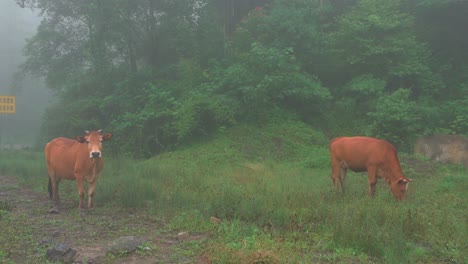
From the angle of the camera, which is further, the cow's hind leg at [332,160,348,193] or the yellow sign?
the yellow sign

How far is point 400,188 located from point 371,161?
0.97 m

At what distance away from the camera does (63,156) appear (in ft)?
32.1

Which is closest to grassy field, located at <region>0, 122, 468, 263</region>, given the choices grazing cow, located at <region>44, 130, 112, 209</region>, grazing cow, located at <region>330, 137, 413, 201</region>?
grazing cow, located at <region>330, 137, 413, 201</region>

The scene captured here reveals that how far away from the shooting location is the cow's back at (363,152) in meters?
9.49

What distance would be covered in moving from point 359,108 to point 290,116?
9.74ft

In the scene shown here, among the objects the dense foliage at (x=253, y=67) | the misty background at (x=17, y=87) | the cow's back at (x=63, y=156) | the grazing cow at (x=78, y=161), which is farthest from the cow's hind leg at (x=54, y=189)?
the misty background at (x=17, y=87)

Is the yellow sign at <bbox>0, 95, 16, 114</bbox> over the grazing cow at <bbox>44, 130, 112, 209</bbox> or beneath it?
over

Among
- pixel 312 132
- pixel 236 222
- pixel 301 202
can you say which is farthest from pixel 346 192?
pixel 312 132

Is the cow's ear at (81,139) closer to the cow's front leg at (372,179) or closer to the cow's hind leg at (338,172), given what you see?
the cow's hind leg at (338,172)

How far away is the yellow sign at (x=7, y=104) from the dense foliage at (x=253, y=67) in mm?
2536

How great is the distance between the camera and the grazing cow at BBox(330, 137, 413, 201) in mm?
9141

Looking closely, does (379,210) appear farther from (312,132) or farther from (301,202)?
(312,132)

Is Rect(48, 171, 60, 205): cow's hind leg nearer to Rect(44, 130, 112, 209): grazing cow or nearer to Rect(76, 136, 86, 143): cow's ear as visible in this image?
Rect(44, 130, 112, 209): grazing cow

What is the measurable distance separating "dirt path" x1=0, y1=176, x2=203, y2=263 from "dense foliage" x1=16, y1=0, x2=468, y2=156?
7939mm
